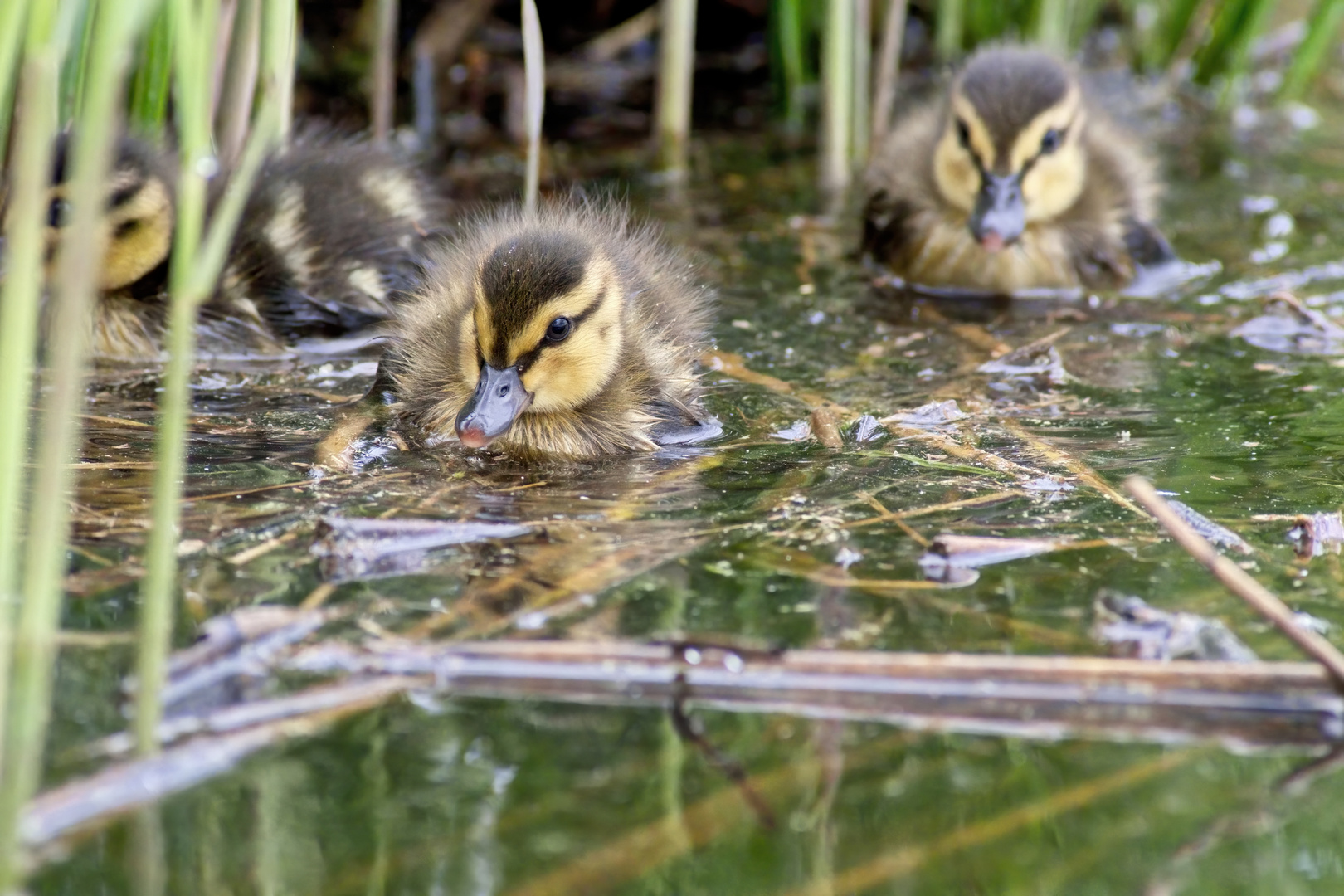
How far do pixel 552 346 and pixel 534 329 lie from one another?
77 millimetres

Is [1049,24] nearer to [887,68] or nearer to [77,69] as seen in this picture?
[887,68]

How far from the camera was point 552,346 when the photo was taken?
8.86ft

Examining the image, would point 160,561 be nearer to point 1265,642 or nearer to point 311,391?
point 1265,642

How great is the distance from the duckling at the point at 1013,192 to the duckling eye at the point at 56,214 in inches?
73.3

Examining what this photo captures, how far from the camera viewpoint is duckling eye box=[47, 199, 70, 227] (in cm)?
306

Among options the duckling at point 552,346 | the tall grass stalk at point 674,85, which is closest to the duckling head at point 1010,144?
the tall grass stalk at point 674,85

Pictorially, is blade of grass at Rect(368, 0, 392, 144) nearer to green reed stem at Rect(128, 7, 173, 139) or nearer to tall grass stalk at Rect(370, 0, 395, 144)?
tall grass stalk at Rect(370, 0, 395, 144)

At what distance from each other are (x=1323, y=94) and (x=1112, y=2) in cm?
120

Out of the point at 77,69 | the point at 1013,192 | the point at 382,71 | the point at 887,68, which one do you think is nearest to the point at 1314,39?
the point at 887,68

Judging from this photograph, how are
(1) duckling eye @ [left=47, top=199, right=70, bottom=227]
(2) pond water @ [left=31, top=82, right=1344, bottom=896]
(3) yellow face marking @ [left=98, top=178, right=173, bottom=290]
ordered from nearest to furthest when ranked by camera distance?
(2) pond water @ [left=31, top=82, right=1344, bottom=896], (1) duckling eye @ [left=47, top=199, right=70, bottom=227], (3) yellow face marking @ [left=98, top=178, right=173, bottom=290]

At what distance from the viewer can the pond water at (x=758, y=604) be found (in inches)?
59.6

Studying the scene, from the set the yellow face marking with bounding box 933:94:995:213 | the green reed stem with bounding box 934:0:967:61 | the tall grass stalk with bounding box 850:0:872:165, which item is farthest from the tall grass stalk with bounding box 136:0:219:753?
the green reed stem with bounding box 934:0:967:61

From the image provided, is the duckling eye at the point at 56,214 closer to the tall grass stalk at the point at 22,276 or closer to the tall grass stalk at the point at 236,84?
the tall grass stalk at the point at 236,84

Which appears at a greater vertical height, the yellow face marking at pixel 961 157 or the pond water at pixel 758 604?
the yellow face marking at pixel 961 157
